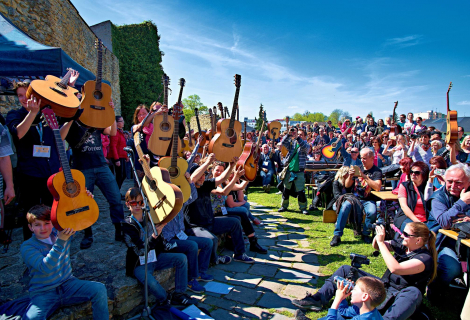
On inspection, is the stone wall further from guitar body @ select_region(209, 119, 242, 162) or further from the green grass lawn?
the green grass lawn

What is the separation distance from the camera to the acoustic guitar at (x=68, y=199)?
2.27 metres

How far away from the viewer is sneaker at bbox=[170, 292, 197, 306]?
9.57 ft

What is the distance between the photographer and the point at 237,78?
4.90 metres

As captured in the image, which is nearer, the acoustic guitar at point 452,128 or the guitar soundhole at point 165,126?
the acoustic guitar at point 452,128

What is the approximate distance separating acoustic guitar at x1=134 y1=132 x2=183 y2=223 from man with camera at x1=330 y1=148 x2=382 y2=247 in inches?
125

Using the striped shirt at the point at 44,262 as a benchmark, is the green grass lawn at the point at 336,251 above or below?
below

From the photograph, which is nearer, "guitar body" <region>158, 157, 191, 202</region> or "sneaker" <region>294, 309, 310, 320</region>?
"sneaker" <region>294, 309, 310, 320</region>

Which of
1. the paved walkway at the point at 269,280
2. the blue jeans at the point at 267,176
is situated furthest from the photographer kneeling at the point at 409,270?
the blue jeans at the point at 267,176

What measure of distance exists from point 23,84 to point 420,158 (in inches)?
299

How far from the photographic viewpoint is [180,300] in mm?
2932

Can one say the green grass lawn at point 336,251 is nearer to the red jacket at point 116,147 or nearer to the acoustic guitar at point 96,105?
the acoustic guitar at point 96,105

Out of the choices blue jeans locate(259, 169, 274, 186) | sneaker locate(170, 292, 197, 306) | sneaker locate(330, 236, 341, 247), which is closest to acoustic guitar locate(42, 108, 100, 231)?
sneaker locate(170, 292, 197, 306)

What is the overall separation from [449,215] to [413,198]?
33.8 inches

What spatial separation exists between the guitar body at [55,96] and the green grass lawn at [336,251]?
11.1 ft
